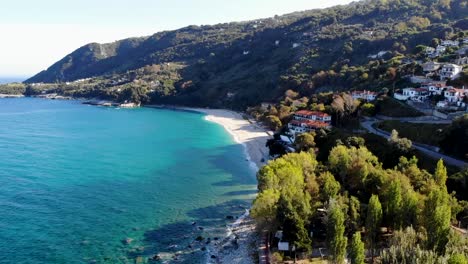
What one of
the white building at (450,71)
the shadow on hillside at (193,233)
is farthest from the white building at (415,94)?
the shadow on hillside at (193,233)

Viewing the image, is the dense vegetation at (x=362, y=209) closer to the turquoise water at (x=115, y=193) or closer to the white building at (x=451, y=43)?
the turquoise water at (x=115, y=193)

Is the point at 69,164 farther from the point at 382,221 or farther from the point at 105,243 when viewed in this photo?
the point at 382,221

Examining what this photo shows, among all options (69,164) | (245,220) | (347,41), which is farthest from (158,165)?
(347,41)

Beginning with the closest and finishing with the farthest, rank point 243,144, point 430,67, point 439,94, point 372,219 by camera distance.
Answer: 1. point 372,219
2. point 439,94
3. point 430,67
4. point 243,144

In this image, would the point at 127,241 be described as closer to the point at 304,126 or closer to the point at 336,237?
the point at 336,237

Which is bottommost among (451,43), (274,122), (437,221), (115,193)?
(115,193)

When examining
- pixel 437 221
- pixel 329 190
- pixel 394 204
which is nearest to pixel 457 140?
pixel 394 204
